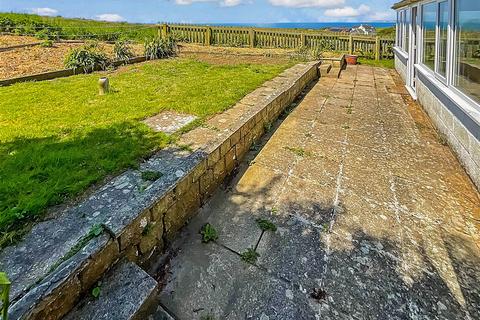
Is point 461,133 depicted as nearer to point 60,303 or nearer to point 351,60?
point 60,303

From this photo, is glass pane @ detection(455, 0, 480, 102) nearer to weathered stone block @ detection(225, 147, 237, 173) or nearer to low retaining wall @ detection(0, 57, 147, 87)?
weathered stone block @ detection(225, 147, 237, 173)

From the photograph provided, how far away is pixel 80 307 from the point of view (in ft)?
5.39

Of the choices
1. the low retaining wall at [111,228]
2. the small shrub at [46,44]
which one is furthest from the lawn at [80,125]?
the small shrub at [46,44]

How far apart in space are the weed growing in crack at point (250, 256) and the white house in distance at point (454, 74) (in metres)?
2.72

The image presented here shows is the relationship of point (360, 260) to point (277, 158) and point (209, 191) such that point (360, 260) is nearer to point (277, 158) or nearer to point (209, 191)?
point (209, 191)

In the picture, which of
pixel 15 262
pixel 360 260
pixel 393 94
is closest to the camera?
pixel 15 262

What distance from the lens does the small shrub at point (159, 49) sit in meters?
10.7

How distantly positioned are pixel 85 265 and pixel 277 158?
2.74m

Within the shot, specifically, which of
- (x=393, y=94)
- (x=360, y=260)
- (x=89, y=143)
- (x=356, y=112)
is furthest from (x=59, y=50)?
(x=360, y=260)

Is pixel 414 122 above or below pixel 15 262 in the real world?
above

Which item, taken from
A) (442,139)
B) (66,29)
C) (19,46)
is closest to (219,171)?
(442,139)

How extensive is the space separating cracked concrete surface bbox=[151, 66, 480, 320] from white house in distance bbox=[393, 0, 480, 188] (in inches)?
13.0

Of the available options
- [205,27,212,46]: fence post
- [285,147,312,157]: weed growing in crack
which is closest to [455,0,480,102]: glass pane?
[285,147,312,157]: weed growing in crack

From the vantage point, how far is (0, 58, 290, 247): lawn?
2.75m
